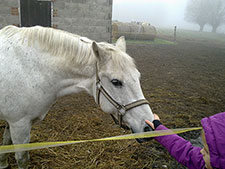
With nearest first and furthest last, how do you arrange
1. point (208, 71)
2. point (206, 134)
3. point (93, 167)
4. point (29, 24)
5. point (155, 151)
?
1. point (206, 134)
2. point (93, 167)
3. point (155, 151)
4. point (29, 24)
5. point (208, 71)

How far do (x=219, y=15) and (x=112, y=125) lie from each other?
75.6 meters

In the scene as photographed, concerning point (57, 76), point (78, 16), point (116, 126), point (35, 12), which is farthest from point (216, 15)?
point (57, 76)

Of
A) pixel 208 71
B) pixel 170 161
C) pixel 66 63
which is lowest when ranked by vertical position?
pixel 170 161

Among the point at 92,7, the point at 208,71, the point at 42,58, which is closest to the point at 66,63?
the point at 42,58

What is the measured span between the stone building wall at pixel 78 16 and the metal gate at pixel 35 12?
0.63 feet

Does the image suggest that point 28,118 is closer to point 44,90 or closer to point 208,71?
point 44,90

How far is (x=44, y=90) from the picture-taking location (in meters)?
2.10

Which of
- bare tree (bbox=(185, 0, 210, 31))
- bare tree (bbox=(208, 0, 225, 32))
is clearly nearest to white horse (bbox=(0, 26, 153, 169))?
bare tree (bbox=(208, 0, 225, 32))

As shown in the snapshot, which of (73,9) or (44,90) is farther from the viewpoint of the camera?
(73,9)

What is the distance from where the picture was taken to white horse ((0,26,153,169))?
1.92m

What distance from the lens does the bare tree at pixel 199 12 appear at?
7175 cm

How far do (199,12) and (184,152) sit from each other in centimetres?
8707

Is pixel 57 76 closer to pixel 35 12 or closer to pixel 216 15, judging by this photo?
pixel 35 12

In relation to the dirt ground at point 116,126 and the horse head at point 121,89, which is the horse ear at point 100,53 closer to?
the horse head at point 121,89
